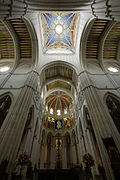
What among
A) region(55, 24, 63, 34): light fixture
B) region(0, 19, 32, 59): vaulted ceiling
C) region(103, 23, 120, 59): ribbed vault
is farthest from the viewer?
region(55, 24, 63, 34): light fixture

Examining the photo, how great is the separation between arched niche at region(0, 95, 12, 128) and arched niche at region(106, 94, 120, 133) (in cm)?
895

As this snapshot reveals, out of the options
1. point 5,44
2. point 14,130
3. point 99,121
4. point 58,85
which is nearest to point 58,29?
point 5,44

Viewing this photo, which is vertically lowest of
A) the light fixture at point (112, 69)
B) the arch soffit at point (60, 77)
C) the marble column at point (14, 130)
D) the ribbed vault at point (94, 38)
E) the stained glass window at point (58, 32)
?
the marble column at point (14, 130)

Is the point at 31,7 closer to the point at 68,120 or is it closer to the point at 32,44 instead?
the point at 32,44

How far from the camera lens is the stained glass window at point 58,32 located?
45.1 feet

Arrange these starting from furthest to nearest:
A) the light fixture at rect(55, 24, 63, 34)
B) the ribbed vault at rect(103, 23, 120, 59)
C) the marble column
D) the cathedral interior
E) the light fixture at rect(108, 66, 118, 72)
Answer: the light fixture at rect(55, 24, 63, 34), the light fixture at rect(108, 66, 118, 72), the ribbed vault at rect(103, 23, 120, 59), the cathedral interior, the marble column

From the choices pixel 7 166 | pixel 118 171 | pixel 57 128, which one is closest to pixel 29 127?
pixel 7 166

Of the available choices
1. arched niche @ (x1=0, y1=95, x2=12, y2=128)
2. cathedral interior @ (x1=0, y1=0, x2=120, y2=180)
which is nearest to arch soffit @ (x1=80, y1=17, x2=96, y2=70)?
cathedral interior @ (x1=0, y1=0, x2=120, y2=180)

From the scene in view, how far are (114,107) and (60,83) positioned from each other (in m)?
10.8

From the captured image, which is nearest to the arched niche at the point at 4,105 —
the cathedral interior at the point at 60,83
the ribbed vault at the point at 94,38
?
the cathedral interior at the point at 60,83

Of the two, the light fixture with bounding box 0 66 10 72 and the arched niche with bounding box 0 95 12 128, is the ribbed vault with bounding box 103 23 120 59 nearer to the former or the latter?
the light fixture with bounding box 0 66 10 72

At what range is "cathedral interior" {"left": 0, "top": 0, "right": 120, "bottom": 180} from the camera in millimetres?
5492

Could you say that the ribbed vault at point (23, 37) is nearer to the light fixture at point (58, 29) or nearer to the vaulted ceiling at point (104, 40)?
the light fixture at point (58, 29)

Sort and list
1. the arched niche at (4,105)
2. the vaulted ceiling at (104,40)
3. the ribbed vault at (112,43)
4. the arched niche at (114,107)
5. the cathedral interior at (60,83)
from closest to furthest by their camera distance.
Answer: the cathedral interior at (60,83) < the arched niche at (114,107) < the arched niche at (4,105) < the vaulted ceiling at (104,40) < the ribbed vault at (112,43)
